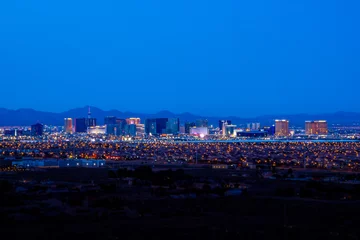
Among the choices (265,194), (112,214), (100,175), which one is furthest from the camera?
(100,175)

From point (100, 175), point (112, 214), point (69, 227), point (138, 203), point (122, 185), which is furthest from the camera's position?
point (100, 175)

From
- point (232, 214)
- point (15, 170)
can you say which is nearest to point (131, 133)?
point (15, 170)

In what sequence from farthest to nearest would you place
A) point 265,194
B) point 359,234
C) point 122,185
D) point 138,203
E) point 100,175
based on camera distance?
point 100,175 → point 122,185 → point 265,194 → point 138,203 → point 359,234

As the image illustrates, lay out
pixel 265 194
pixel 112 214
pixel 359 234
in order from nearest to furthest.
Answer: pixel 359 234 → pixel 112 214 → pixel 265 194

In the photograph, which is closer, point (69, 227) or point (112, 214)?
point (69, 227)

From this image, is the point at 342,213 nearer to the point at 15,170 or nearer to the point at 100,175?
the point at 100,175

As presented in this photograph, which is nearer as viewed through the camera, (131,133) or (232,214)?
(232,214)

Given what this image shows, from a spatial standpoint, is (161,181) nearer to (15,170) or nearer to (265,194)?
(265,194)

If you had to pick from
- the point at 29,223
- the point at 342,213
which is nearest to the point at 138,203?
the point at 29,223
